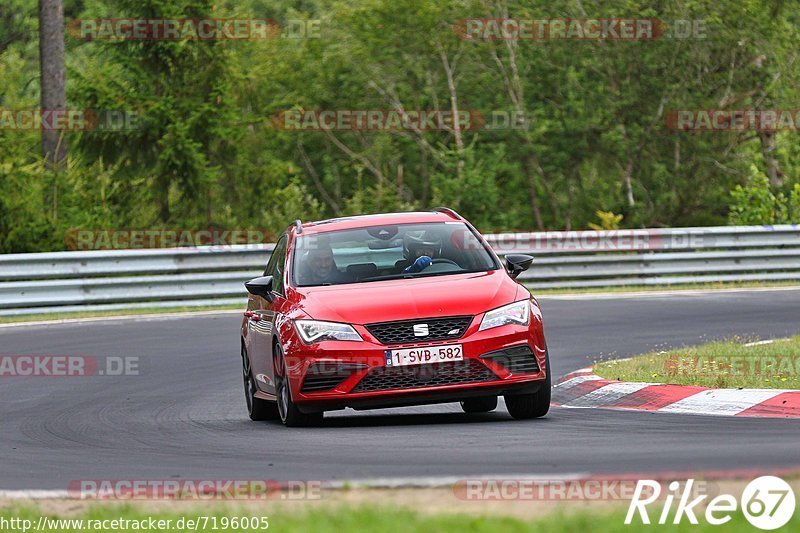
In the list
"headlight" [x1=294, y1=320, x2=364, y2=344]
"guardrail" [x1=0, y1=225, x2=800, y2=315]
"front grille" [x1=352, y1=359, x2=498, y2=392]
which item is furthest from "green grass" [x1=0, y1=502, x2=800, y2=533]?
"guardrail" [x1=0, y1=225, x2=800, y2=315]

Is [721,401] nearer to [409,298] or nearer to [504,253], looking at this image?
[409,298]

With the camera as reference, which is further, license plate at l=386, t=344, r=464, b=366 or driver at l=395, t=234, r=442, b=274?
driver at l=395, t=234, r=442, b=274

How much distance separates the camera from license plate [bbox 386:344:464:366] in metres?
10.4

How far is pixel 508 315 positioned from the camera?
1071cm

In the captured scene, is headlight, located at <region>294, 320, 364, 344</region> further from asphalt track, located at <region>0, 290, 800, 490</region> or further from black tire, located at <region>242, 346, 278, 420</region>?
black tire, located at <region>242, 346, 278, 420</region>

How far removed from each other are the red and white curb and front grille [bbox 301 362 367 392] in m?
2.38

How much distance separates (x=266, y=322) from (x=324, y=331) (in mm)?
1312

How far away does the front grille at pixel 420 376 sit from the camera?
1041 cm

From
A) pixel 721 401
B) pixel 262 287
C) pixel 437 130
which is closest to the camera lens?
pixel 721 401

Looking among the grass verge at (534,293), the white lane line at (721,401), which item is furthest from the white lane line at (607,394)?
the grass verge at (534,293)

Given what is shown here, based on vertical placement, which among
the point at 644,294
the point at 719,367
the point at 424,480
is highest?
the point at 424,480

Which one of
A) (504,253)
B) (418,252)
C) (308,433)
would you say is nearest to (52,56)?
(504,253)

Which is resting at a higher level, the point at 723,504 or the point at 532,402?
the point at 723,504

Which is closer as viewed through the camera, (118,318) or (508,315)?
(508,315)
